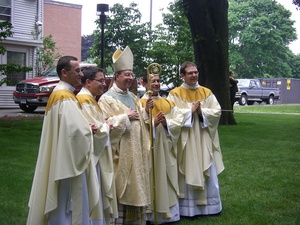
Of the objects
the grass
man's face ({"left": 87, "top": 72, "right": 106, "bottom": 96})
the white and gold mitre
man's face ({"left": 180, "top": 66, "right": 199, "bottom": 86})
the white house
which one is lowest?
the grass

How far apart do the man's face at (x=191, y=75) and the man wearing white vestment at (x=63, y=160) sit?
2369 mm

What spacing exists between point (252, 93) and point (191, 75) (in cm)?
2929

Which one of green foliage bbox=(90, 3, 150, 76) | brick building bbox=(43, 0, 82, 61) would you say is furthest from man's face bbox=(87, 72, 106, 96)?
brick building bbox=(43, 0, 82, 61)

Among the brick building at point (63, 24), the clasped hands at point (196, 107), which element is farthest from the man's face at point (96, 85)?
the brick building at point (63, 24)

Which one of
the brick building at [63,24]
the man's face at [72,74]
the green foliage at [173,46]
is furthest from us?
the brick building at [63,24]

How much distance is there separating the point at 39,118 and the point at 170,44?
715cm

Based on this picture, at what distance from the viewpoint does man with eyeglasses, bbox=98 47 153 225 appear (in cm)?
603

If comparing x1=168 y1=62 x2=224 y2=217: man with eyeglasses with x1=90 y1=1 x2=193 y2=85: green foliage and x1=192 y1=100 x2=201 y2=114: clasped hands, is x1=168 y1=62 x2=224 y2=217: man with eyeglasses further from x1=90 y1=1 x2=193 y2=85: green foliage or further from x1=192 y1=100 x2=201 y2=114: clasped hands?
x1=90 y1=1 x2=193 y2=85: green foliage

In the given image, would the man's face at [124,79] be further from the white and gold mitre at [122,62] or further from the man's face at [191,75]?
the man's face at [191,75]

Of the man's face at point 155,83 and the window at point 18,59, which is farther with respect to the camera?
the window at point 18,59

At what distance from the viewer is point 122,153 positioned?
611cm

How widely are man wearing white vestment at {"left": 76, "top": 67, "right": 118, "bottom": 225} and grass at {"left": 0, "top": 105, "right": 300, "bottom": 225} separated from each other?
5.14 feet

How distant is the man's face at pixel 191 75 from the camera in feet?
23.5

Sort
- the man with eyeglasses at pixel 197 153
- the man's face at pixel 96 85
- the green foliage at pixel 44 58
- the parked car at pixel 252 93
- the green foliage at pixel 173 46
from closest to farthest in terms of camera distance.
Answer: the man's face at pixel 96 85 < the man with eyeglasses at pixel 197 153 < the green foliage at pixel 173 46 < the green foliage at pixel 44 58 < the parked car at pixel 252 93
